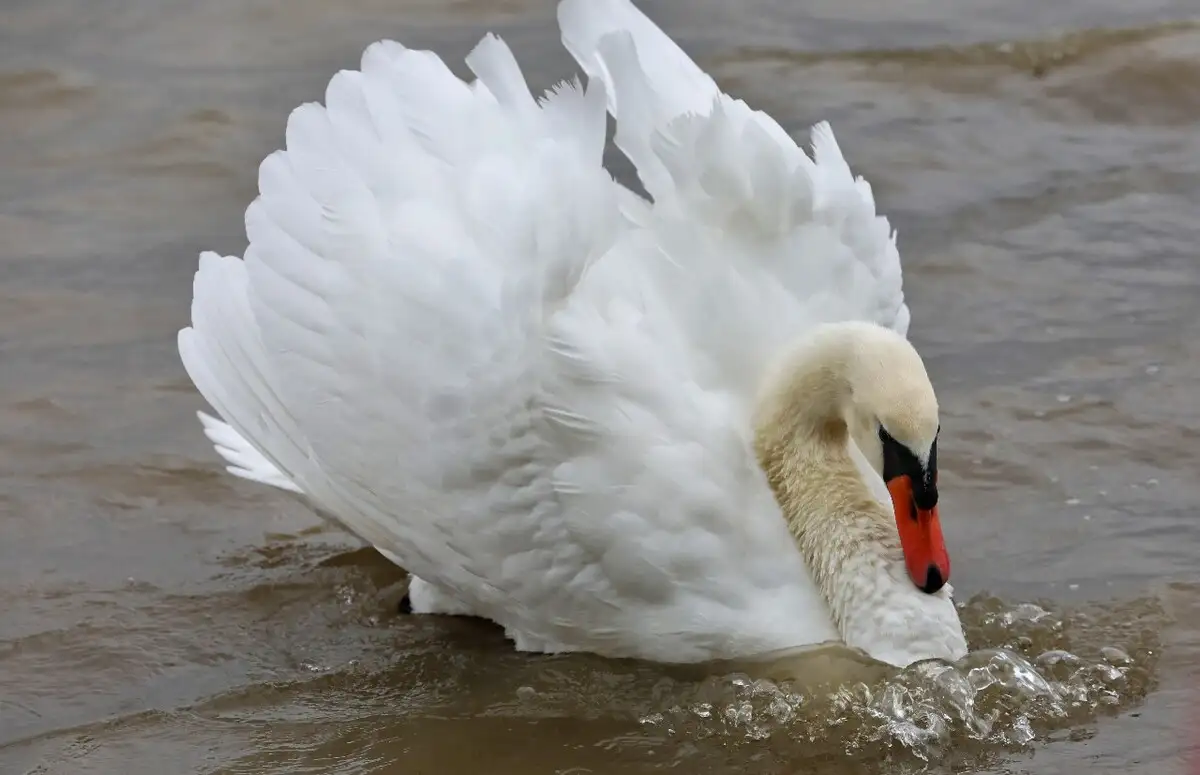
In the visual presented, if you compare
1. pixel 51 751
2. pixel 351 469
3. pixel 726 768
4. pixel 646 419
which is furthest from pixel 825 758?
pixel 51 751

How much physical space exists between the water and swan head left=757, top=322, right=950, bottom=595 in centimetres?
33

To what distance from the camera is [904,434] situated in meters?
4.61

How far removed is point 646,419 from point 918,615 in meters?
0.84

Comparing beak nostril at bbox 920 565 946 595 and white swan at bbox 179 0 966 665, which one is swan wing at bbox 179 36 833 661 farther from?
beak nostril at bbox 920 565 946 595

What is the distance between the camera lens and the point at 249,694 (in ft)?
16.2

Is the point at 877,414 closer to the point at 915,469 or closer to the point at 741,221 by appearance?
the point at 915,469

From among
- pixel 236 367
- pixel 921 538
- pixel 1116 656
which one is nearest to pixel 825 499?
pixel 921 538

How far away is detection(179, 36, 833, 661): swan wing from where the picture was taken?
183 inches

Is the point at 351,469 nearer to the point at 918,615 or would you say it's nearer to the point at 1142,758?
the point at 918,615

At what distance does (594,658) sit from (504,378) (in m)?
0.86

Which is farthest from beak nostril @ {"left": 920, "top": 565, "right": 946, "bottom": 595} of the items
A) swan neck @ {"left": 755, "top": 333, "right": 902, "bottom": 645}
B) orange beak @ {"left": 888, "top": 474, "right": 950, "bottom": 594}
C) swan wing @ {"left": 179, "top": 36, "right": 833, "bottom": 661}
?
swan wing @ {"left": 179, "top": 36, "right": 833, "bottom": 661}

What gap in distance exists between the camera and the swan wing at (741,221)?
490cm

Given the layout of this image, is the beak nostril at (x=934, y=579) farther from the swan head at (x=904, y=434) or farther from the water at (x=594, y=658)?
the water at (x=594, y=658)

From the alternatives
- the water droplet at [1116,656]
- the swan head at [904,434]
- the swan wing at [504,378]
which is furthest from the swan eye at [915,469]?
the water droplet at [1116,656]
